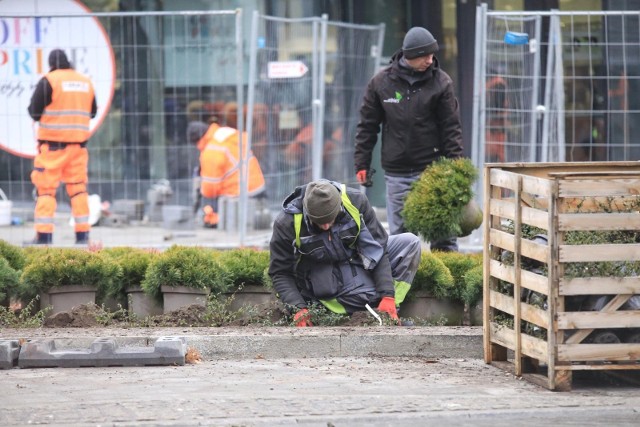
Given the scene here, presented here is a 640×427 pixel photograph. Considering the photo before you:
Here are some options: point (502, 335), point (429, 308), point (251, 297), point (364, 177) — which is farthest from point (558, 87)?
point (502, 335)

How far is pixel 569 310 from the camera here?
24.5 ft

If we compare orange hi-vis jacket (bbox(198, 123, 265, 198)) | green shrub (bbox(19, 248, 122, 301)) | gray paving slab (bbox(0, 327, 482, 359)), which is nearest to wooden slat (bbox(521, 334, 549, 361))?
gray paving slab (bbox(0, 327, 482, 359))

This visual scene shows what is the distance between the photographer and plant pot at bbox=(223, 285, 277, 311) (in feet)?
30.7

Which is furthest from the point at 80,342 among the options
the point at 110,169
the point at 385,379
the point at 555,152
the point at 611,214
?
the point at 555,152

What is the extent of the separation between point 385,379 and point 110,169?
6596 millimetres

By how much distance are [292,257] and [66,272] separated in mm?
1563

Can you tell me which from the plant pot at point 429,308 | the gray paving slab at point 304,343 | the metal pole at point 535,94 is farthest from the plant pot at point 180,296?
the metal pole at point 535,94

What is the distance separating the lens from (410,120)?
10492 millimetres

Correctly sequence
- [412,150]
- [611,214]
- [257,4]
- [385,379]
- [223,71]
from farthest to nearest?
[257,4] < [223,71] < [412,150] < [385,379] < [611,214]

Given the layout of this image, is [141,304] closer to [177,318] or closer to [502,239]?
[177,318]

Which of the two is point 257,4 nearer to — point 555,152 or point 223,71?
point 223,71

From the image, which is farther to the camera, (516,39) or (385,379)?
(516,39)

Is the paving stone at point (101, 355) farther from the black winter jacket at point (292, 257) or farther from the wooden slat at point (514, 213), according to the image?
the wooden slat at point (514, 213)

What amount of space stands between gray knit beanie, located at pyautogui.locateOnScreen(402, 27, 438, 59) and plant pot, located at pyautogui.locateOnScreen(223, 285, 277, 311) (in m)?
2.19
